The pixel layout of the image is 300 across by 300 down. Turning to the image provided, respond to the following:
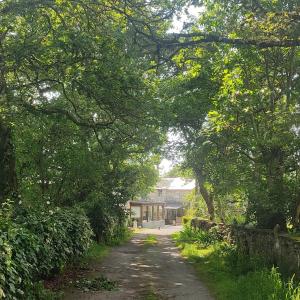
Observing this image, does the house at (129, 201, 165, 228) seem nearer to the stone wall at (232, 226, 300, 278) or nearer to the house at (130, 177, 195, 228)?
the house at (130, 177, 195, 228)

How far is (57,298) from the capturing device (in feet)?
32.3

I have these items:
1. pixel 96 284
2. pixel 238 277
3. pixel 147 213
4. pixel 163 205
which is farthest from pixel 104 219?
pixel 163 205

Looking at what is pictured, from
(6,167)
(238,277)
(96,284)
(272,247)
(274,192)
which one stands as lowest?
(96,284)

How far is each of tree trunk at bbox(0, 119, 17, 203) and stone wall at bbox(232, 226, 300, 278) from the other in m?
8.49

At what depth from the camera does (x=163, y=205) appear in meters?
79.6

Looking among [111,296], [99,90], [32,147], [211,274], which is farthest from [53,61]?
[211,274]

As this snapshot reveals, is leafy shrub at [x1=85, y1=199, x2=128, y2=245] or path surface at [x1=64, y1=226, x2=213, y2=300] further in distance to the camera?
leafy shrub at [x1=85, y1=199, x2=128, y2=245]

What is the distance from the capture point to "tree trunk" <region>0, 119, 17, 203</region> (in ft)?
48.0

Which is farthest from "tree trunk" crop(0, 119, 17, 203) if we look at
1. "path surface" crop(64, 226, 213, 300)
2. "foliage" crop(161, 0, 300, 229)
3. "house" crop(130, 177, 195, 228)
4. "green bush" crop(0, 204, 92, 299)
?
"house" crop(130, 177, 195, 228)

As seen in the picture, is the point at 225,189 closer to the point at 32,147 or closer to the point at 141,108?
the point at 141,108

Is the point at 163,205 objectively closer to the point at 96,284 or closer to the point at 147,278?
the point at 147,278

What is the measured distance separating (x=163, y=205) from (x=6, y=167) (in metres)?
66.0

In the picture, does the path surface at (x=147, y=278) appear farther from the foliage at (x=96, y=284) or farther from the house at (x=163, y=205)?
the house at (x=163, y=205)

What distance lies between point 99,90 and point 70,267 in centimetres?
603
